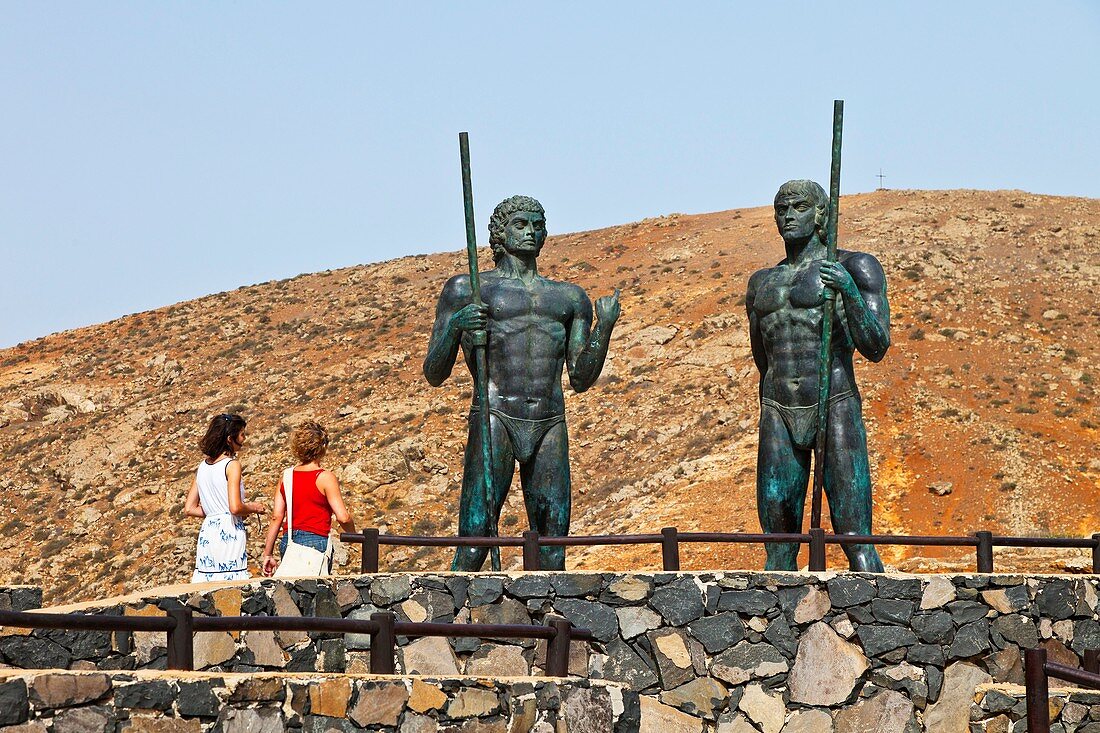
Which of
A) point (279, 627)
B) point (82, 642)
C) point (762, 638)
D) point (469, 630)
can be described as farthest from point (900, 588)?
point (82, 642)

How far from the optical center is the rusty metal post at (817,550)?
1055 cm

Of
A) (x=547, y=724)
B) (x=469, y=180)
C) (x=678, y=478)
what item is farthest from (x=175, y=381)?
(x=547, y=724)

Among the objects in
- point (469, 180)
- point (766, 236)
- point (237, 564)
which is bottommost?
point (237, 564)

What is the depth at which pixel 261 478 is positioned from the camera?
1400 inches

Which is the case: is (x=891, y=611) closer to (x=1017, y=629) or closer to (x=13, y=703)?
(x=1017, y=629)

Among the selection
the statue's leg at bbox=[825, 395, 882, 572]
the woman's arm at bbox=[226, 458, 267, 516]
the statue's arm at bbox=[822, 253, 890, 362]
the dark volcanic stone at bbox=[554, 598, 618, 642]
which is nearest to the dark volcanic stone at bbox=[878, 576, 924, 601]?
the statue's leg at bbox=[825, 395, 882, 572]

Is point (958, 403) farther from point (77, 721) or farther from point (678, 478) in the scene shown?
point (77, 721)

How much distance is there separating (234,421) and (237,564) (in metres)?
0.83

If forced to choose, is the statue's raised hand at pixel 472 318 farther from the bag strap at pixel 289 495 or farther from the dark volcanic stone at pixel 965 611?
the dark volcanic stone at pixel 965 611

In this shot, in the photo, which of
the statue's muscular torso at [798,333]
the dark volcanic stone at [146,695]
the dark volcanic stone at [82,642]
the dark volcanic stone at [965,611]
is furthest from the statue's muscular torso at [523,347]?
the dark volcanic stone at [146,695]

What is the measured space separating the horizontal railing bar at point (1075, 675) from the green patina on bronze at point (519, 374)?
392cm

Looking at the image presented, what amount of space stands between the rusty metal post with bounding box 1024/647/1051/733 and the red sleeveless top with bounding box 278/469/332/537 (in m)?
4.07

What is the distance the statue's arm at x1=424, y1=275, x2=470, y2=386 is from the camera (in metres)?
11.0

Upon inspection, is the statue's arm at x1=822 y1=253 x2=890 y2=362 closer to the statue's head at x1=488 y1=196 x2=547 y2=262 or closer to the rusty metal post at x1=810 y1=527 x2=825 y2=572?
the rusty metal post at x1=810 y1=527 x2=825 y2=572
